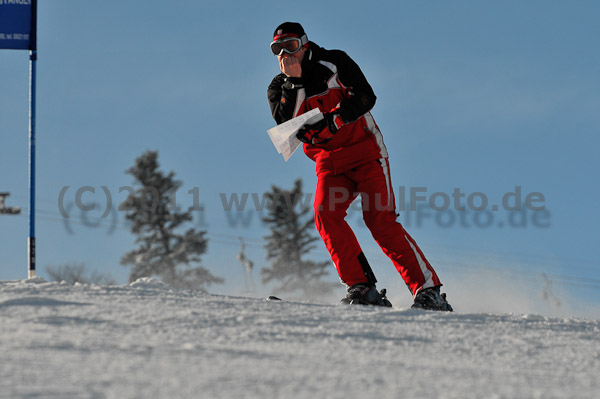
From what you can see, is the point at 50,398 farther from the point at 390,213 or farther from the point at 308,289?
the point at 308,289

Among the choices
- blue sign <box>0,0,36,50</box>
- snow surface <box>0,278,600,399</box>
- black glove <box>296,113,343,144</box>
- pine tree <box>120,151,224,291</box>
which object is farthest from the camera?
pine tree <box>120,151,224,291</box>

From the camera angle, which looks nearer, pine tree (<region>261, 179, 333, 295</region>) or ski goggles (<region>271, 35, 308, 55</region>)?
ski goggles (<region>271, 35, 308, 55</region>)

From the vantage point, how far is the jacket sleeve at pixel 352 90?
5230mm

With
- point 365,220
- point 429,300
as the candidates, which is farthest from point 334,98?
point 429,300

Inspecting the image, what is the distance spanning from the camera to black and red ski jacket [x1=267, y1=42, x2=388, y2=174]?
17.8ft

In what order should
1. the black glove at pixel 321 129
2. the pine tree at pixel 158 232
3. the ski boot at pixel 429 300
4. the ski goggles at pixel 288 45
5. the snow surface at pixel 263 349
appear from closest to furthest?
the snow surface at pixel 263 349
the black glove at pixel 321 129
the ski goggles at pixel 288 45
the ski boot at pixel 429 300
the pine tree at pixel 158 232

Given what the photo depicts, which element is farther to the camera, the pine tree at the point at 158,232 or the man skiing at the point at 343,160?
the pine tree at the point at 158,232

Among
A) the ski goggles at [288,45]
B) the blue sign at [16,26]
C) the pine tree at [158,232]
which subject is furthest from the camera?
the pine tree at [158,232]

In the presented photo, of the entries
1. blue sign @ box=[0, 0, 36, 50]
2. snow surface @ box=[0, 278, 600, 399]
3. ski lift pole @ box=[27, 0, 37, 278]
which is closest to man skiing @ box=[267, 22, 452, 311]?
snow surface @ box=[0, 278, 600, 399]

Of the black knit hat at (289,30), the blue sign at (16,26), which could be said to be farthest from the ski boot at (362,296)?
the blue sign at (16,26)

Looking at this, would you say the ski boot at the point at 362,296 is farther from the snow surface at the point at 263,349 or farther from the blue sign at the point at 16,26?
the blue sign at the point at 16,26

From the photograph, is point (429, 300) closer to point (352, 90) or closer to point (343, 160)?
point (343, 160)

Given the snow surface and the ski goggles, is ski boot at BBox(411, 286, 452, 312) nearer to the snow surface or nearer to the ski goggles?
the snow surface

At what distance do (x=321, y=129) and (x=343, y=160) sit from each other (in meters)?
0.33
